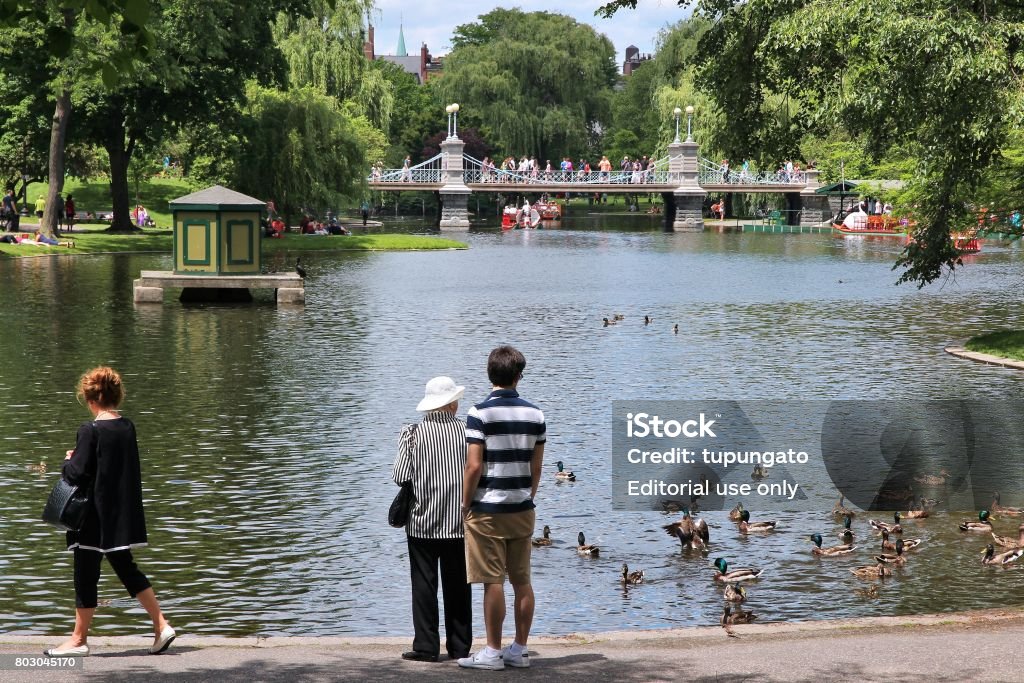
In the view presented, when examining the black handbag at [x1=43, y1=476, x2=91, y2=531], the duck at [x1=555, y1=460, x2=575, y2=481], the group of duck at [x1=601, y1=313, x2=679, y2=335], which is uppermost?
the black handbag at [x1=43, y1=476, x2=91, y2=531]

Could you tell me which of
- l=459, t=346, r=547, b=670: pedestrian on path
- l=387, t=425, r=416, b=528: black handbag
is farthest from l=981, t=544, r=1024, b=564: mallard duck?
l=387, t=425, r=416, b=528: black handbag

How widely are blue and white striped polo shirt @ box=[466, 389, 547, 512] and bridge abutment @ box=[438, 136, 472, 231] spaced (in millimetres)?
86929

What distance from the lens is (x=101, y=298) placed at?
34469 millimetres

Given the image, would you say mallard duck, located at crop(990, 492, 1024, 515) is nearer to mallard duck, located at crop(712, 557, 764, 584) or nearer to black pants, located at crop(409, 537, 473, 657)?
mallard duck, located at crop(712, 557, 764, 584)

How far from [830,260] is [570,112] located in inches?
2196

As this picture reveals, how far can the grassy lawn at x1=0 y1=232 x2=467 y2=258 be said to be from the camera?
5034cm

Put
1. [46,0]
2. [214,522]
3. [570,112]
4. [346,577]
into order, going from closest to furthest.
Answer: [46,0] → [346,577] → [214,522] → [570,112]

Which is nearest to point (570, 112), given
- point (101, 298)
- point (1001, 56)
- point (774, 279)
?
point (774, 279)

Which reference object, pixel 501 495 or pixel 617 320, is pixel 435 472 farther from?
pixel 617 320

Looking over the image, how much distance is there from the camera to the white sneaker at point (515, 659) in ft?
27.7

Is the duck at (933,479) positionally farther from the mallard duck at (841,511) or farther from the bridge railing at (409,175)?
the bridge railing at (409,175)

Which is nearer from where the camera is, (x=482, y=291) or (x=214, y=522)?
(x=214, y=522)

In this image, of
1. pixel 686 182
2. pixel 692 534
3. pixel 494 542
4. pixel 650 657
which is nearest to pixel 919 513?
pixel 692 534

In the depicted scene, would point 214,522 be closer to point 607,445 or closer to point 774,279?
point 607,445
